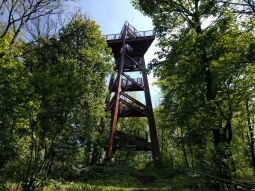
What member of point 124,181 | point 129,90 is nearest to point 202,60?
point 124,181

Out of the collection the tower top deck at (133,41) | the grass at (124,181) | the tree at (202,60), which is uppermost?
the tower top deck at (133,41)

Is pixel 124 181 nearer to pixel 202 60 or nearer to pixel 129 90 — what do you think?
pixel 202 60

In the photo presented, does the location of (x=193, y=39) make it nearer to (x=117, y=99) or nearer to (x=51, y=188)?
(x=51, y=188)

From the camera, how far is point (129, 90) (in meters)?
30.6

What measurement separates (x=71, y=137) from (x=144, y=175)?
39.7 feet

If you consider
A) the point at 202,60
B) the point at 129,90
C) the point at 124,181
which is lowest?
the point at 124,181

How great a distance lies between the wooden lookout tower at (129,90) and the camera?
2777 cm

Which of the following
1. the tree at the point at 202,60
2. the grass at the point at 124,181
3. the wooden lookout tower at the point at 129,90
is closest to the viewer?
the tree at the point at 202,60

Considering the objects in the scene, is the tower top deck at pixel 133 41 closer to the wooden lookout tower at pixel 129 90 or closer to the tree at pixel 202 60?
the wooden lookout tower at pixel 129 90

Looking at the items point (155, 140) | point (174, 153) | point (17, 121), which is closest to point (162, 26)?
point (17, 121)

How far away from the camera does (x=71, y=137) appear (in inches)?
435

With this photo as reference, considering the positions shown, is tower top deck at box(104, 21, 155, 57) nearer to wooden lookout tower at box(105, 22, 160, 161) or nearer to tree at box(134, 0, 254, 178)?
wooden lookout tower at box(105, 22, 160, 161)

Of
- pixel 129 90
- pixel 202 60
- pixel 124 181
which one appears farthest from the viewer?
pixel 129 90

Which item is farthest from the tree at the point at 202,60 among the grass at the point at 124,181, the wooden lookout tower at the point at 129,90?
the wooden lookout tower at the point at 129,90
